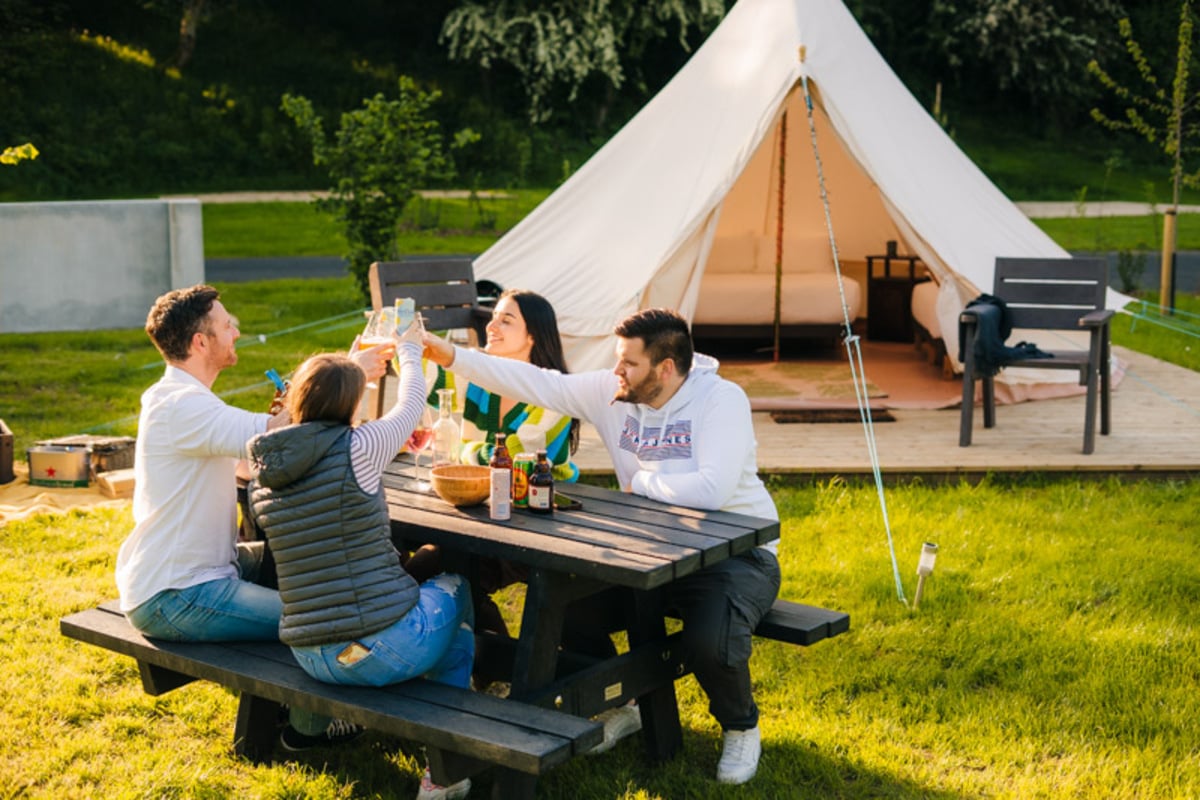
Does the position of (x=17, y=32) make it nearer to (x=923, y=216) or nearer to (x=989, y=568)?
(x=923, y=216)

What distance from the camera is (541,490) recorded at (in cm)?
352

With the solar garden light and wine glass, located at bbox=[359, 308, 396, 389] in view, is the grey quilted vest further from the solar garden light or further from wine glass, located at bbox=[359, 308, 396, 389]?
the solar garden light

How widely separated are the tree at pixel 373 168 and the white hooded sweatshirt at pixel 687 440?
6.69m

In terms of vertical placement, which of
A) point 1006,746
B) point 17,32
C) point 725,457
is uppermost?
point 17,32

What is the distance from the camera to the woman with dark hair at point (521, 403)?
418cm

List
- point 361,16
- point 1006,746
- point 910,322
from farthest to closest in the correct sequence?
point 361,16 < point 910,322 < point 1006,746

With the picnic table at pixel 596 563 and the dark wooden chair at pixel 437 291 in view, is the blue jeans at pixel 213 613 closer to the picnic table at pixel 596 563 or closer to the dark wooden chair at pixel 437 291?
the picnic table at pixel 596 563

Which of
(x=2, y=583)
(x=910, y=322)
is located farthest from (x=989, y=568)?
(x=910, y=322)

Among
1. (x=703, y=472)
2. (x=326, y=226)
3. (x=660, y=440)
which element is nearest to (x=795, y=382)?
(x=660, y=440)

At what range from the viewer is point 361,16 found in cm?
2577

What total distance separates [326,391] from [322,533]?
317mm

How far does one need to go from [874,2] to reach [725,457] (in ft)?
74.3

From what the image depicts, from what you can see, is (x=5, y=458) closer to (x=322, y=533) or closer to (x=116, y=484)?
(x=116, y=484)

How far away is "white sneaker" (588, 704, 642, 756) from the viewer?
12.2 ft
